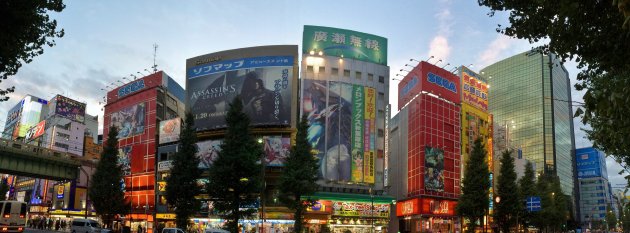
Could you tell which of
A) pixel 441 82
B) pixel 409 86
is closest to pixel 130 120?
pixel 409 86

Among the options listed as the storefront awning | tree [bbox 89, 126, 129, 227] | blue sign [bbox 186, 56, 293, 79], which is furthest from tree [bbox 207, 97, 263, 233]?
blue sign [bbox 186, 56, 293, 79]

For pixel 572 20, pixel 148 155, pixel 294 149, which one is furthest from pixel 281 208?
pixel 572 20

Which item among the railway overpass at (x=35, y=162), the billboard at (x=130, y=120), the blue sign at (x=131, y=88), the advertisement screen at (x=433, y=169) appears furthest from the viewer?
the blue sign at (x=131, y=88)

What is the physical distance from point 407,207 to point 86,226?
138 feet

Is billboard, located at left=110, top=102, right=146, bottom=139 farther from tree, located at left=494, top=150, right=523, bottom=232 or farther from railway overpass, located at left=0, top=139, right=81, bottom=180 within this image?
tree, located at left=494, top=150, right=523, bottom=232

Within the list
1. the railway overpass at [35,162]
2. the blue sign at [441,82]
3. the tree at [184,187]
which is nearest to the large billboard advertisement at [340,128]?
the blue sign at [441,82]

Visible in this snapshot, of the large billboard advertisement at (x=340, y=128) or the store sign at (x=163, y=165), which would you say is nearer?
the large billboard advertisement at (x=340, y=128)

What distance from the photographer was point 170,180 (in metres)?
44.5

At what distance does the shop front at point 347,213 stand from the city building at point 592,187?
118 meters

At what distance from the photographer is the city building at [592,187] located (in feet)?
515

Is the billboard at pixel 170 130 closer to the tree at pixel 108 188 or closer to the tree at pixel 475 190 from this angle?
the tree at pixel 108 188

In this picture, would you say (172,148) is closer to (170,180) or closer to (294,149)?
(170,180)

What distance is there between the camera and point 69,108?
116m

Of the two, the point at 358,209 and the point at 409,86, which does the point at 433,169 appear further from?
the point at 409,86
